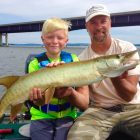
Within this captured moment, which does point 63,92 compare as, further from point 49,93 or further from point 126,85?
point 126,85

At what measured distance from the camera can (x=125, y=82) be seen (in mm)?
4863

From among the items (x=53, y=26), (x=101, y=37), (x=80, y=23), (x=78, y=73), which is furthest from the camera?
(x=80, y=23)

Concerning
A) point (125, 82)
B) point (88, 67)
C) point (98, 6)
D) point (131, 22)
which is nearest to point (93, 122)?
point (125, 82)

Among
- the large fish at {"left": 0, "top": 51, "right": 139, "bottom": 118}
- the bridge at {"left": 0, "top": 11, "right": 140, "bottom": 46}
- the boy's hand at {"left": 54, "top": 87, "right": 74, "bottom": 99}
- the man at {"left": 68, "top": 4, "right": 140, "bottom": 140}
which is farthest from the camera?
the bridge at {"left": 0, "top": 11, "right": 140, "bottom": 46}

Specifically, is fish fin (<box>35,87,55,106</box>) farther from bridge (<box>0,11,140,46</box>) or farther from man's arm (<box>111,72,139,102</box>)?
bridge (<box>0,11,140,46</box>)

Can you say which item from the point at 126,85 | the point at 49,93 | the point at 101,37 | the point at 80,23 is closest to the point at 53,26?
the point at 101,37

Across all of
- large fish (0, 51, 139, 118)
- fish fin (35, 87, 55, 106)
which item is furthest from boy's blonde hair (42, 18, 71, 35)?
fish fin (35, 87, 55, 106)

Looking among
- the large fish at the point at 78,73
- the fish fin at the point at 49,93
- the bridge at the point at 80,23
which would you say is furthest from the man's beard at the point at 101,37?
the bridge at the point at 80,23

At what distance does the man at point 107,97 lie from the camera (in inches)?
197

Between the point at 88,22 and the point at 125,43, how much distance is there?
1.95ft

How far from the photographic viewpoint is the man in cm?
502

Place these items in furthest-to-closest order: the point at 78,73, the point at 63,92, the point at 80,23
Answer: the point at 80,23, the point at 63,92, the point at 78,73

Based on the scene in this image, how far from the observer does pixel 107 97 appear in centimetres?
530

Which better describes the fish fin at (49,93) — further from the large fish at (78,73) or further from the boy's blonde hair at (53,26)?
the boy's blonde hair at (53,26)
